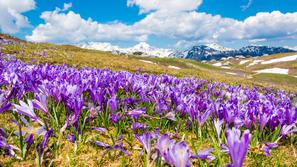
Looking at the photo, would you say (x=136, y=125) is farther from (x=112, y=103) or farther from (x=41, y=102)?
(x=41, y=102)

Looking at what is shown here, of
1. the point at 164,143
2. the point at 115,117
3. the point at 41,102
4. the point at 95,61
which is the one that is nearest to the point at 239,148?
the point at 164,143

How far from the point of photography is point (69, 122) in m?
3.73

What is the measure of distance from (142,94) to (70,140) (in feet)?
6.35

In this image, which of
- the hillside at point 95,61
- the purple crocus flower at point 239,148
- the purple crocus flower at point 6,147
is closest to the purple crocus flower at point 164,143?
the purple crocus flower at point 239,148

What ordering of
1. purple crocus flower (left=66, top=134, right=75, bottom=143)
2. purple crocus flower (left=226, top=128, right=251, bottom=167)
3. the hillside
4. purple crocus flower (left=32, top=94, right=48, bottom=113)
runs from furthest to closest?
the hillside
purple crocus flower (left=66, top=134, right=75, bottom=143)
purple crocus flower (left=32, top=94, right=48, bottom=113)
purple crocus flower (left=226, top=128, right=251, bottom=167)

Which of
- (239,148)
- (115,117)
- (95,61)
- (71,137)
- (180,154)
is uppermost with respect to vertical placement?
(95,61)

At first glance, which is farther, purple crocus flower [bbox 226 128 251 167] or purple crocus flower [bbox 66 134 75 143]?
purple crocus flower [bbox 66 134 75 143]

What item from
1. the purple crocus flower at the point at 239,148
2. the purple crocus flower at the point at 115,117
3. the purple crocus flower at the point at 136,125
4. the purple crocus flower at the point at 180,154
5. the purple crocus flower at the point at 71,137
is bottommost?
the purple crocus flower at the point at 71,137

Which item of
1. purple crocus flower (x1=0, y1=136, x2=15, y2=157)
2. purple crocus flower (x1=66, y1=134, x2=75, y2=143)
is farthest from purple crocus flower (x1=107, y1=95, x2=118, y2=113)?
purple crocus flower (x1=0, y1=136, x2=15, y2=157)

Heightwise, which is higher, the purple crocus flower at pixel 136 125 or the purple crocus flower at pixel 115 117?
the purple crocus flower at pixel 115 117

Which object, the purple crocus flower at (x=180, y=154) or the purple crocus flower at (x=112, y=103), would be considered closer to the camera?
the purple crocus flower at (x=180, y=154)

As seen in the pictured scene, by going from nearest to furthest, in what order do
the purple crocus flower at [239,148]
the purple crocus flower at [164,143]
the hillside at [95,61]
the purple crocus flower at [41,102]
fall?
the purple crocus flower at [239,148]
the purple crocus flower at [164,143]
the purple crocus flower at [41,102]
the hillside at [95,61]

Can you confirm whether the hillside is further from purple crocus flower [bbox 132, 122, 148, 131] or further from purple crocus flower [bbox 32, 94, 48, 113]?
purple crocus flower [bbox 32, 94, 48, 113]

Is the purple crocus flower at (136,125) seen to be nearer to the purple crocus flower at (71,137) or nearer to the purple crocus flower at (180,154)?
the purple crocus flower at (71,137)
